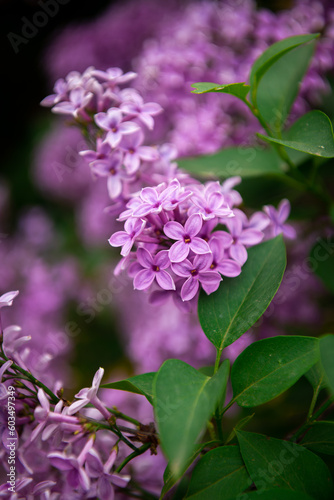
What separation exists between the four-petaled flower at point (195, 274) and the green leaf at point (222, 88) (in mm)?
281

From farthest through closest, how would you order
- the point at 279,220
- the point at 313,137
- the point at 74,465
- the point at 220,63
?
the point at 220,63 < the point at 279,220 < the point at 313,137 < the point at 74,465

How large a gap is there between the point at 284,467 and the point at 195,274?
314 millimetres

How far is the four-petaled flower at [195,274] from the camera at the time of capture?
2.31 ft

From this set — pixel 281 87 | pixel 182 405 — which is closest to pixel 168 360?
pixel 182 405

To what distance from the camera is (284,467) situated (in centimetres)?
61

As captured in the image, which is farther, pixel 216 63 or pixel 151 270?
pixel 216 63

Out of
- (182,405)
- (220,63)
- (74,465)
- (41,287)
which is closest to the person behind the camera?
(182,405)

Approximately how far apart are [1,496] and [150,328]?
841 millimetres

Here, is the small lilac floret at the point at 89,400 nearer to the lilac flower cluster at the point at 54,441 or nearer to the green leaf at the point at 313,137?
the lilac flower cluster at the point at 54,441

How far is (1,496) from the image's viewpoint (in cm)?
68

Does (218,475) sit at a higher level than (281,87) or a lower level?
lower

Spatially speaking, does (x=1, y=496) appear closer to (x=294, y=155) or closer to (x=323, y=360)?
(x=323, y=360)

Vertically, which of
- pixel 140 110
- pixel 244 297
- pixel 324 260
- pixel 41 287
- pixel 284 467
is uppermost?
pixel 140 110

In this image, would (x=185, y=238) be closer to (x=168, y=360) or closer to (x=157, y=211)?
(x=157, y=211)
